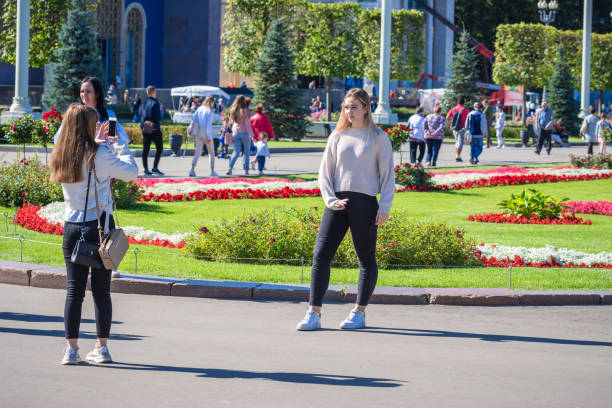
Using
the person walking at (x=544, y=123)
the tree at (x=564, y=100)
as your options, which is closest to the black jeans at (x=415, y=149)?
the person walking at (x=544, y=123)

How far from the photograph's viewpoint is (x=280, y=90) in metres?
38.8

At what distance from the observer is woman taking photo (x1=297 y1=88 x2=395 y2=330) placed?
7512mm

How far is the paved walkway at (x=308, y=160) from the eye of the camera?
23.9 m

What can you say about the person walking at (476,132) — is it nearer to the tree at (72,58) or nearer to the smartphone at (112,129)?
the tree at (72,58)

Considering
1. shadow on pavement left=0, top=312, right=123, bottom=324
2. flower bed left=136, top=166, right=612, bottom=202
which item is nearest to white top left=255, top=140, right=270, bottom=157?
flower bed left=136, top=166, right=612, bottom=202

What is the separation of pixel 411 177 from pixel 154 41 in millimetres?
38396

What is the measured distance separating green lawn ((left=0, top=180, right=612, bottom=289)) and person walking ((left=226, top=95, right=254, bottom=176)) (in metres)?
4.18

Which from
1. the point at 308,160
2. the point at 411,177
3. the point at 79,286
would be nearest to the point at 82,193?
the point at 79,286

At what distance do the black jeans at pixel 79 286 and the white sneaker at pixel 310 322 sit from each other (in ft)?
5.42

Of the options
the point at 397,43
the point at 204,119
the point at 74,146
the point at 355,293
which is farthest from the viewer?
the point at 397,43

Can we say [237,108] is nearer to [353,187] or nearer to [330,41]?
[353,187]

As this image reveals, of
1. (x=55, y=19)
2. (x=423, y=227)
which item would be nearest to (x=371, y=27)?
(x=55, y=19)

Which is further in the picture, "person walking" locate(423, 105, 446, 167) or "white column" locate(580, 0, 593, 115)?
"white column" locate(580, 0, 593, 115)

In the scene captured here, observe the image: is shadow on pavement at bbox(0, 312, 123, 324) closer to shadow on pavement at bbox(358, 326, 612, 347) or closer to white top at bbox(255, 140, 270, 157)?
shadow on pavement at bbox(358, 326, 612, 347)
